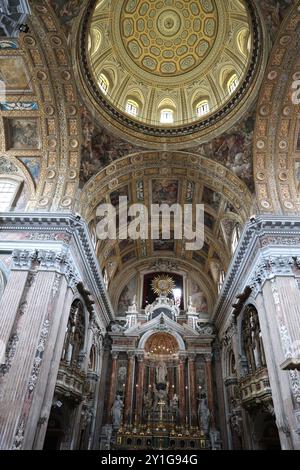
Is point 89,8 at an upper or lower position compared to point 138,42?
lower

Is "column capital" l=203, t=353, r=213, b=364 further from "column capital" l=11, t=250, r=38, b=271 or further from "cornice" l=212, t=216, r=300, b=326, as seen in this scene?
"column capital" l=11, t=250, r=38, b=271

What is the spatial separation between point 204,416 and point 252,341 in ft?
23.4

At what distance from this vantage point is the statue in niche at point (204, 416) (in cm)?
1845

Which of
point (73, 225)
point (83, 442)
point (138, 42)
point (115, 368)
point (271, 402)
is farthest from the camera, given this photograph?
point (115, 368)

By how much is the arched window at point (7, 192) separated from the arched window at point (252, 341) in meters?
12.8

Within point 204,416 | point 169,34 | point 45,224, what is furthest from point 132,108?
point 204,416

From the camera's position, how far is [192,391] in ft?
65.9

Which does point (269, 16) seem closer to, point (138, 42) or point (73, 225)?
point (138, 42)

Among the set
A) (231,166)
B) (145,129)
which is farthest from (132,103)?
(231,166)

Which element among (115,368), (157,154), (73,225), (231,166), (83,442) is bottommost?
(83,442)

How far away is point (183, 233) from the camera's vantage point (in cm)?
2292

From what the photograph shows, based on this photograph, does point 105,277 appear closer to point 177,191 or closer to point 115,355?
point 115,355

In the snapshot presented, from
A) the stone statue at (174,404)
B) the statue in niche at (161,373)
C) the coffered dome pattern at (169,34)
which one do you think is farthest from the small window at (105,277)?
the coffered dome pattern at (169,34)
